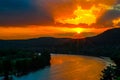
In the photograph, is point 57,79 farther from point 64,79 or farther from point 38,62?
point 38,62

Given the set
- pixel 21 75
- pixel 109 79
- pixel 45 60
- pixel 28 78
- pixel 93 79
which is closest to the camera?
pixel 109 79

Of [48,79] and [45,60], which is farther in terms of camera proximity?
[45,60]

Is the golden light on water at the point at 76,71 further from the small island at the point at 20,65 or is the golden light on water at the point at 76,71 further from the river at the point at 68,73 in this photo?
the small island at the point at 20,65

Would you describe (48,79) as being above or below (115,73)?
below

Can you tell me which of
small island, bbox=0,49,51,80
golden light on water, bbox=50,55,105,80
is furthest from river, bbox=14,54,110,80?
small island, bbox=0,49,51,80

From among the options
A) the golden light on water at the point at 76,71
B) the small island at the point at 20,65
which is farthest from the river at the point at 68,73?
the small island at the point at 20,65

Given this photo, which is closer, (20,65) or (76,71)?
(76,71)

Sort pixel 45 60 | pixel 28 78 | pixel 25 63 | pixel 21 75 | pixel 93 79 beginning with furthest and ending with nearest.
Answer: pixel 45 60, pixel 25 63, pixel 21 75, pixel 28 78, pixel 93 79

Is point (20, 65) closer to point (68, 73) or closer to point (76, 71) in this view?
point (68, 73)

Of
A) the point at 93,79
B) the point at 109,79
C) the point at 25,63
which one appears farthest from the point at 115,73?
the point at 25,63

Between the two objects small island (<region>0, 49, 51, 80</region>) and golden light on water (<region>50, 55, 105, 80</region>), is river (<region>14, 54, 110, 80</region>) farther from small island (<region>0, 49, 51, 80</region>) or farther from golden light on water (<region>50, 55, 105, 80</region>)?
small island (<region>0, 49, 51, 80</region>)

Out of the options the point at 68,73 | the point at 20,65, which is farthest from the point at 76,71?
the point at 20,65
